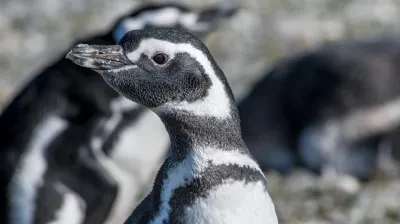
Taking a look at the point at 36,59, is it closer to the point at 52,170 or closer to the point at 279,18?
the point at 279,18

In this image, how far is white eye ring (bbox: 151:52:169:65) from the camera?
3215 millimetres

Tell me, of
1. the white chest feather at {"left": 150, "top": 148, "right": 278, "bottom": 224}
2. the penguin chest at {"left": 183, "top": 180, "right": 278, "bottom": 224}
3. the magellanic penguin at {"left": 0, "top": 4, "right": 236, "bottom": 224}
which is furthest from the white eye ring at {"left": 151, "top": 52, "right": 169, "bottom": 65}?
the magellanic penguin at {"left": 0, "top": 4, "right": 236, "bottom": 224}

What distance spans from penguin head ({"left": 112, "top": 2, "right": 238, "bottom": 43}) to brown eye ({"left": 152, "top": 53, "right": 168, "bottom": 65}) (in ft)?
7.22

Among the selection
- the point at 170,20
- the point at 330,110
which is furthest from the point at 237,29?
the point at 170,20

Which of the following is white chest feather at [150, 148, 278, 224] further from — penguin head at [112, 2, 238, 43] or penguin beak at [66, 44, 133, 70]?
penguin head at [112, 2, 238, 43]

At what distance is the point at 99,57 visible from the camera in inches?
128

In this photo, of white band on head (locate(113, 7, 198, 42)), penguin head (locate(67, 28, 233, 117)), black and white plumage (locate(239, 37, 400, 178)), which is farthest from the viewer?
black and white plumage (locate(239, 37, 400, 178))

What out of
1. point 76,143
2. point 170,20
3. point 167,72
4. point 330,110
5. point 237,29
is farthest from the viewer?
point 237,29

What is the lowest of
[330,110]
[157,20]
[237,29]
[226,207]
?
[226,207]

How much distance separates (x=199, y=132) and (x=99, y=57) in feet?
1.31

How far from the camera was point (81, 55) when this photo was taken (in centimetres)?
329

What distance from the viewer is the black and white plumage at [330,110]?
7.64 m

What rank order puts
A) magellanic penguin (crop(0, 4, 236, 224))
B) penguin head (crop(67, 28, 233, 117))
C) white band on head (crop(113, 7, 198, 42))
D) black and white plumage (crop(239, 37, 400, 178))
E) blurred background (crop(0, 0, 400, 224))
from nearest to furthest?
penguin head (crop(67, 28, 233, 117))
magellanic penguin (crop(0, 4, 236, 224))
white band on head (crop(113, 7, 198, 42))
black and white plumage (crop(239, 37, 400, 178))
blurred background (crop(0, 0, 400, 224))

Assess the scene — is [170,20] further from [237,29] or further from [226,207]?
[237,29]
